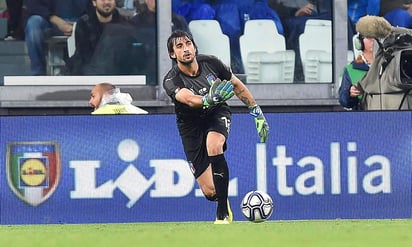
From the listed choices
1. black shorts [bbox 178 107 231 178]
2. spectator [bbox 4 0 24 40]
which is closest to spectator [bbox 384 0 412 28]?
A: spectator [bbox 4 0 24 40]

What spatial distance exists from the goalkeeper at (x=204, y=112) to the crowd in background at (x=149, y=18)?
6.61 metres

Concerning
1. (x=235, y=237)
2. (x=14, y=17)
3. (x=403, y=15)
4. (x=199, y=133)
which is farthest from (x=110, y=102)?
(x=235, y=237)

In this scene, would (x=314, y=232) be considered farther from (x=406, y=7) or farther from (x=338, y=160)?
(x=406, y=7)

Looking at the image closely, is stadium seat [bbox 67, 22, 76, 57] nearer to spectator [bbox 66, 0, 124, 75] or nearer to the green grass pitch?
spectator [bbox 66, 0, 124, 75]

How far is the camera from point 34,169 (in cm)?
1535

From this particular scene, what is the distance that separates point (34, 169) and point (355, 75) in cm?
434

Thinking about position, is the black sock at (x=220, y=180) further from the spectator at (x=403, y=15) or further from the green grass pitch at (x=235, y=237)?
the spectator at (x=403, y=15)

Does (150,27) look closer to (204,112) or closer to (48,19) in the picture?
(48,19)

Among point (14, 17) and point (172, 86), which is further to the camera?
point (14, 17)

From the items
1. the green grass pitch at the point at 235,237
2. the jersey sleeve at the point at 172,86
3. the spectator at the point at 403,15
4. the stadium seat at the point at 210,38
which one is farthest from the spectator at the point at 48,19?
the green grass pitch at the point at 235,237

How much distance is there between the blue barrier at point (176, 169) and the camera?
15.4 metres

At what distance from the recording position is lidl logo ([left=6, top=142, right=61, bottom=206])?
15.3 metres

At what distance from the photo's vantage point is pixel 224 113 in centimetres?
1368

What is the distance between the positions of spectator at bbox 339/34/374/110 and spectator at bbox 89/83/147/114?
2403 millimetres
